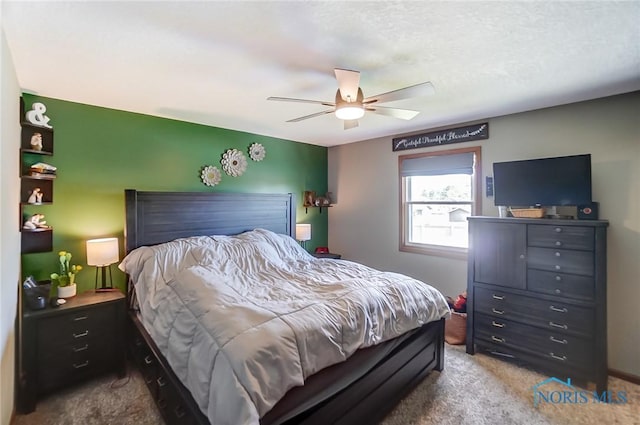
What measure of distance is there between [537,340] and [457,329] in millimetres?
731

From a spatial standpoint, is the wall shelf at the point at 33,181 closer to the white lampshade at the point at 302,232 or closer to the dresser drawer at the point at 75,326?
the dresser drawer at the point at 75,326

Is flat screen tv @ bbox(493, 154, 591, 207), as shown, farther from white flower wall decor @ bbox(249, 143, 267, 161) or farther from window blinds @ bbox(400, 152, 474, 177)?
white flower wall decor @ bbox(249, 143, 267, 161)

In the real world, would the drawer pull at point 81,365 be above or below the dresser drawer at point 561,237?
below

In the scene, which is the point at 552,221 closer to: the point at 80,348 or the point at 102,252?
the point at 102,252

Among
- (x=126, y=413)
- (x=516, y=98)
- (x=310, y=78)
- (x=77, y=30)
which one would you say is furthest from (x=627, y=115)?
(x=126, y=413)

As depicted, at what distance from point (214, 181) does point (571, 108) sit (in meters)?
3.86

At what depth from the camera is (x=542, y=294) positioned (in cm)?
269

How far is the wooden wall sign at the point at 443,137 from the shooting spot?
11.4 feet

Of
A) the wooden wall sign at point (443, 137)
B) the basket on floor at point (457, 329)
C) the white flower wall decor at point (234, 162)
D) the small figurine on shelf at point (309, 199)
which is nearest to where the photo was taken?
the basket on floor at point (457, 329)

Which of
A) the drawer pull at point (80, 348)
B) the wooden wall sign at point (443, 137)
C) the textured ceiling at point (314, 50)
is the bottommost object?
the drawer pull at point (80, 348)

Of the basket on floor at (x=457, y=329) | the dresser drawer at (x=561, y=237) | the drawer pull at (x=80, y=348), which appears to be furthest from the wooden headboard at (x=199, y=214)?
the dresser drawer at (x=561, y=237)

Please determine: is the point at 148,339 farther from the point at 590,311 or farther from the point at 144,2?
the point at 590,311

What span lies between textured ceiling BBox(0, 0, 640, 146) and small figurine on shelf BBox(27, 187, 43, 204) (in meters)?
0.84

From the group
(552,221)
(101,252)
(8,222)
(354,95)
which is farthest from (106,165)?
(552,221)
